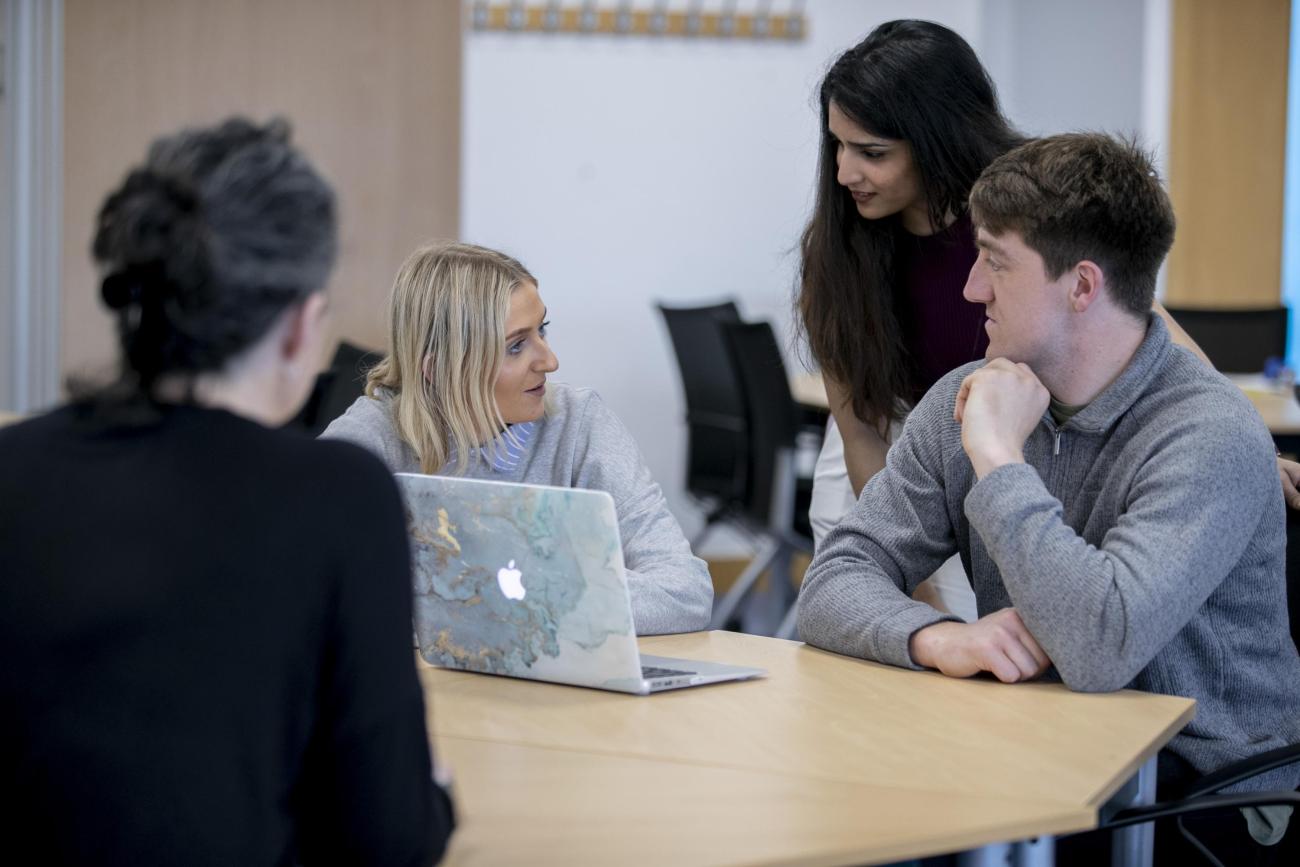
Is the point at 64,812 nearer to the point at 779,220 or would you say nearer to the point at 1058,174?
the point at 1058,174

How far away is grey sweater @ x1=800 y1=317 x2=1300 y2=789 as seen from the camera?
1584 millimetres

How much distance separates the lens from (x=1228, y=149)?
5621 millimetres

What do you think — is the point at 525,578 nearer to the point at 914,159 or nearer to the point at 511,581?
the point at 511,581

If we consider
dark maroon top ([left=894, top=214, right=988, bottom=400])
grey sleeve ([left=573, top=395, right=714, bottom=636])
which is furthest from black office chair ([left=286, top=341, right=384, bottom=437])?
dark maroon top ([left=894, top=214, right=988, bottom=400])

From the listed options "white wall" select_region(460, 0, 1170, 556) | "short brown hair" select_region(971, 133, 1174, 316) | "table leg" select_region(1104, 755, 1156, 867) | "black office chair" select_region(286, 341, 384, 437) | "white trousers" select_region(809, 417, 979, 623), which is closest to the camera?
"table leg" select_region(1104, 755, 1156, 867)

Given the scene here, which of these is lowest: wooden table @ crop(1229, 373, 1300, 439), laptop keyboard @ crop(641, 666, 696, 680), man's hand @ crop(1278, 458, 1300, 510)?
laptop keyboard @ crop(641, 666, 696, 680)

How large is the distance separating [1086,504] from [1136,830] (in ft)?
1.27

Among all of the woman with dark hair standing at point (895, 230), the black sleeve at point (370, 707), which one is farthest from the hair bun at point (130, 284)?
the woman with dark hair standing at point (895, 230)

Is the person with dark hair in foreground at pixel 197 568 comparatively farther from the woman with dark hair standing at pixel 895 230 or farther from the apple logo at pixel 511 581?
the woman with dark hair standing at pixel 895 230

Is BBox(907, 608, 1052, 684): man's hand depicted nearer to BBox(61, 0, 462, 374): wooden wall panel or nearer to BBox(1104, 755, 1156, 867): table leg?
BBox(1104, 755, 1156, 867): table leg

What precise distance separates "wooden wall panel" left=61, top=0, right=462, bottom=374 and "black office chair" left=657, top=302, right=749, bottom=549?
0.85 meters

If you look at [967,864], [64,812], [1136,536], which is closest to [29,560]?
[64,812]

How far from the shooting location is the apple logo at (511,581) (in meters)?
1.56

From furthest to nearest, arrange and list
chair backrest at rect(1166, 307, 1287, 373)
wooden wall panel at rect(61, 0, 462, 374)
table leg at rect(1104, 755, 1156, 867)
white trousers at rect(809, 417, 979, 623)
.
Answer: chair backrest at rect(1166, 307, 1287, 373), wooden wall panel at rect(61, 0, 462, 374), white trousers at rect(809, 417, 979, 623), table leg at rect(1104, 755, 1156, 867)
